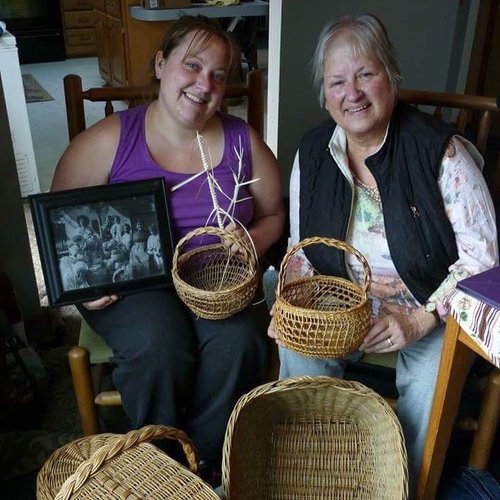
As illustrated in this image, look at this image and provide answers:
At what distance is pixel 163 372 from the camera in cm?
124

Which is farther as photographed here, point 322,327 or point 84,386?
point 84,386

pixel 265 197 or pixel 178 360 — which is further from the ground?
pixel 265 197

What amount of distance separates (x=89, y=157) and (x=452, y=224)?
0.81 meters

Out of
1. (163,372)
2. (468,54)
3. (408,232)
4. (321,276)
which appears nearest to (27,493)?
(163,372)

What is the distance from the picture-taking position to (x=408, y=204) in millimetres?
1255

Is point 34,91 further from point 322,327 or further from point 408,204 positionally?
point 322,327

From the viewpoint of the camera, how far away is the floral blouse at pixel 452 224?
3.98 feet

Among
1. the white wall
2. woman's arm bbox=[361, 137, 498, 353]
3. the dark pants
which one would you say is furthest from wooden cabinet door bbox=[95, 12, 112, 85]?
woman's arm bbox=[361, 137, 498, 353]

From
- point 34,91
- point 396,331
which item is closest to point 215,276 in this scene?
point 396,331

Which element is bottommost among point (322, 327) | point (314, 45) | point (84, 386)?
point (84, 386)

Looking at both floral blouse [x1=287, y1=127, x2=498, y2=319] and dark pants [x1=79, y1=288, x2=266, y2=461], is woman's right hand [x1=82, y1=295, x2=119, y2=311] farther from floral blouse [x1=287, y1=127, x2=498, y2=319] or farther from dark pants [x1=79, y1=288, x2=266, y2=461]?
floral blouse [x1=287, y1=127, x2=498, y2=319]

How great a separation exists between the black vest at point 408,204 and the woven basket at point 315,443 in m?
0.27

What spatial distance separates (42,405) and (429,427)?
1.08m

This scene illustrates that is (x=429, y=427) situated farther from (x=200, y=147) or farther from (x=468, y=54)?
(x=468, y=54)
